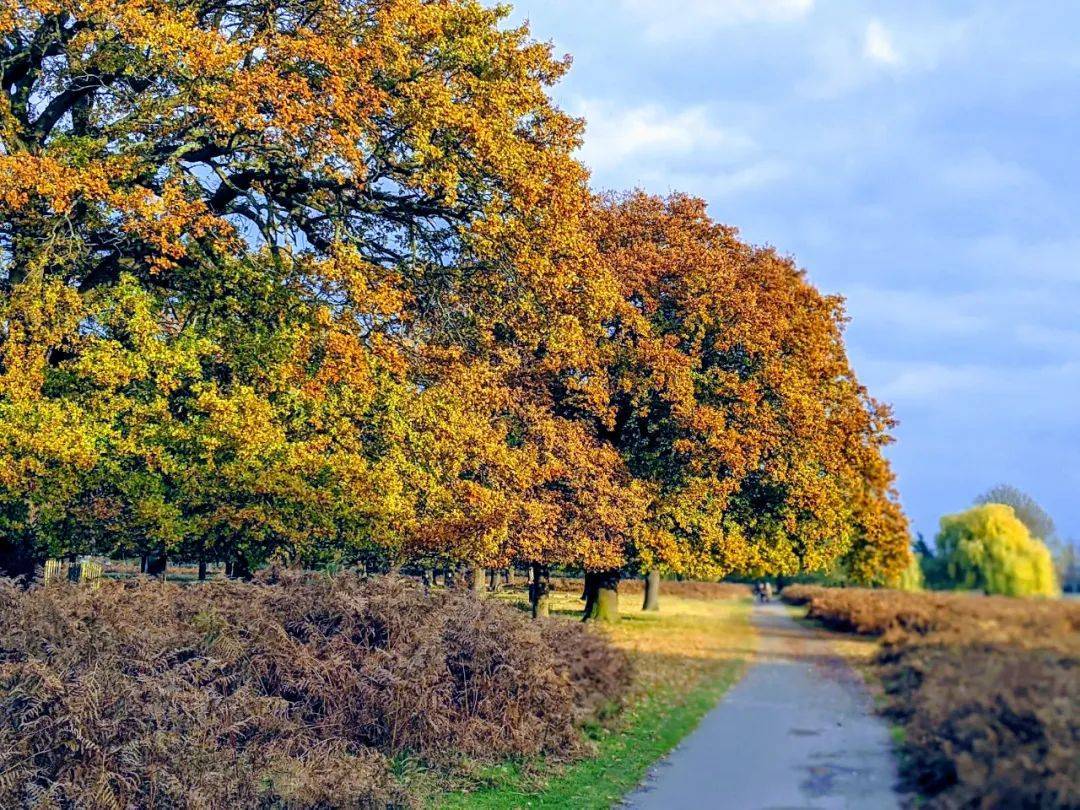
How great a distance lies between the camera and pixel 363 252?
71.2ft

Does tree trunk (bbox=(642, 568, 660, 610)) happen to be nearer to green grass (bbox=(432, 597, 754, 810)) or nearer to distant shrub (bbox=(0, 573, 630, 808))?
green grass (bbox=(432, 597, 754, 810))

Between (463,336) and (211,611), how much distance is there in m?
11.7

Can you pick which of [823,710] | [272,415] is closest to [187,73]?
[272,415]

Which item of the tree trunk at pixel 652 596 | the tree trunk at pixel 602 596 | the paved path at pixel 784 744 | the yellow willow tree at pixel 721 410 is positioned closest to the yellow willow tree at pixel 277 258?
the tree trunk at pixel 602 596

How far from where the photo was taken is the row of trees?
1816 cm

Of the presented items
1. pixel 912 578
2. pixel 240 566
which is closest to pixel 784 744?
pixel 912 578

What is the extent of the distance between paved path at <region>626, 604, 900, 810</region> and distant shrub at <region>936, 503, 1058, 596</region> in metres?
0.49

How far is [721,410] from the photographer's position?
96.5 ft

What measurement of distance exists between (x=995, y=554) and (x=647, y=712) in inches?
519

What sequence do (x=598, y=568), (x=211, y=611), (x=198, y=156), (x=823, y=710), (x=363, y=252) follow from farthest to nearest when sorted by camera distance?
(x=598, y=568) < (x=363, y=252) < (x=198, y=156) < (x=211, y=611) < (x=823, y=710)

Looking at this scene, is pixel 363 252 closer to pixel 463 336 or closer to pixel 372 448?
pixel 463 336

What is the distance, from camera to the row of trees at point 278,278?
18.2 meters

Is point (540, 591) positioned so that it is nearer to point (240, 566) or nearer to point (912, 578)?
point (240, 566)

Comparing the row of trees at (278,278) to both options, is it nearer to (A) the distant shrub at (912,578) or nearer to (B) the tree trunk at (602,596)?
(B) the tree trunk at (602,596)
